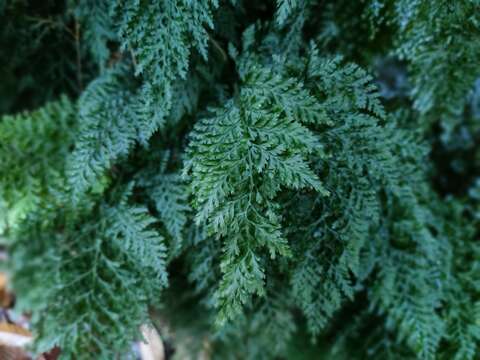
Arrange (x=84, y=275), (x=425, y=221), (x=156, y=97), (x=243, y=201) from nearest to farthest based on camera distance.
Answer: (x=243, y=201) < (x=156, y=97) < (x=84, y=275) < (x=425, y=221)

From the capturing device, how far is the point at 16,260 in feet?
5.73

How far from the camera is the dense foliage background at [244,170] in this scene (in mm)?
897

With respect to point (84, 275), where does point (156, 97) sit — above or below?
above

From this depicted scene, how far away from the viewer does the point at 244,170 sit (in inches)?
34.4

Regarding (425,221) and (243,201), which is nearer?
(243,201)

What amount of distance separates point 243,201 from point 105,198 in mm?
517

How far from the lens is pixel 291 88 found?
36.0 inches

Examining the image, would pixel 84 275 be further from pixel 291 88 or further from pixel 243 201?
pixel 291 88

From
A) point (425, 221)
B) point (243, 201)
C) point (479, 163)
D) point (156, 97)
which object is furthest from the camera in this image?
point (479, 163)

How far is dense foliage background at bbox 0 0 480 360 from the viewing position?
90cm

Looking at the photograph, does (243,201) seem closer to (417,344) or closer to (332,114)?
(332,114)

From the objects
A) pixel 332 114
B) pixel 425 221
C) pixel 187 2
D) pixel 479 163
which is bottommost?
pixel 425 221

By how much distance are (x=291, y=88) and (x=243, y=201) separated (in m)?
0.25

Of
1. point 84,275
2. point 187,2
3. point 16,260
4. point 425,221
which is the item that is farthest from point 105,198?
point 425,221
